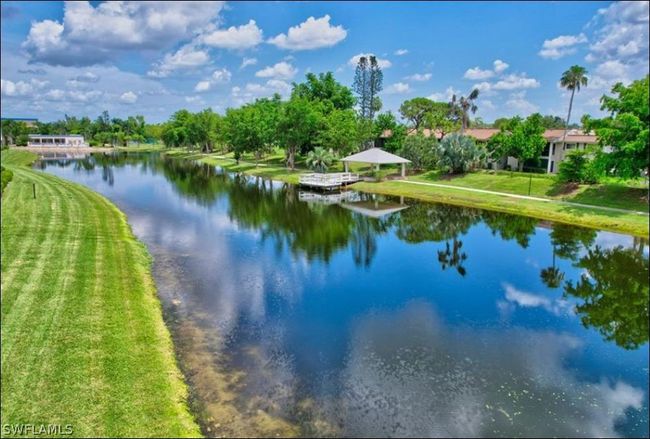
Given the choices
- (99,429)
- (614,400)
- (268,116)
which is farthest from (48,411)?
(268,116)

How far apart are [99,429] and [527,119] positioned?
4737 cm

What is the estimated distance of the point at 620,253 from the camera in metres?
22.2

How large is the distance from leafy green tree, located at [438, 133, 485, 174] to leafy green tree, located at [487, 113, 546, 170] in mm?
2574

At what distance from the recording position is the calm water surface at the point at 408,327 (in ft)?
32.8

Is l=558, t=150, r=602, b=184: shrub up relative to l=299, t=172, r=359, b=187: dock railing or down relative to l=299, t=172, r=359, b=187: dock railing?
up

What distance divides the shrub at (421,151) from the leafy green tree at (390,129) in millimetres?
8140

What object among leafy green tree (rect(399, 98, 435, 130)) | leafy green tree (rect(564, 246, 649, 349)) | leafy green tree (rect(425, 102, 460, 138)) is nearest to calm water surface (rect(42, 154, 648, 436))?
leafy green tree (rect(564, 246, 649, 349))

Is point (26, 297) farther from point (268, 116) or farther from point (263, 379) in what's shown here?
point (268, 116)

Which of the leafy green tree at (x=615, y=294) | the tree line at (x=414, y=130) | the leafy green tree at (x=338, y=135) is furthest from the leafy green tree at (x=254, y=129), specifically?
the leafy green tree at (x=615, y=294)

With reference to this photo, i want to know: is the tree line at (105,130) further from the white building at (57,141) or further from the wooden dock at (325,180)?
the wooden dock at (325,180)

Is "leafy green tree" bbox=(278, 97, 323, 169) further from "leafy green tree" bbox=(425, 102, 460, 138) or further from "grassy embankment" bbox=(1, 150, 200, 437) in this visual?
"grassy embankment" bbox=(1, 150, 200, 437)

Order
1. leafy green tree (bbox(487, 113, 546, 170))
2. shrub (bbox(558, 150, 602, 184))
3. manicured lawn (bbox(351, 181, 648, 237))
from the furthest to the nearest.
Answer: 1. leafy green tree (bbox(487, 113, 546, 170))
2. shrub (bbox(558, 150, 602, 184))
3. manicured lawn (bbox(351, 181, 648, 237))

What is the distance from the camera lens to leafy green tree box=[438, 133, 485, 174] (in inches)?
1784

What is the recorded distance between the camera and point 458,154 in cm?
4531
